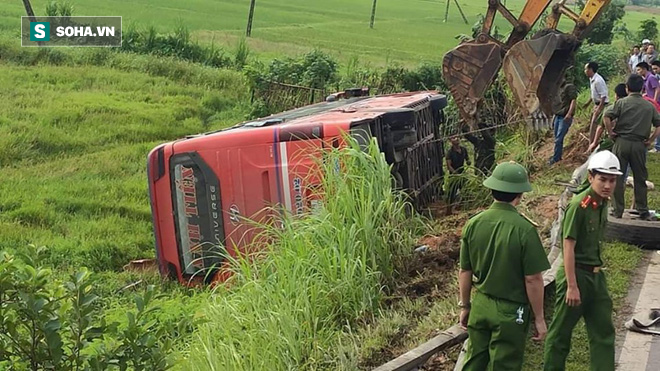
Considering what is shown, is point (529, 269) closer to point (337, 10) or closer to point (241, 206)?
point (241, 206)

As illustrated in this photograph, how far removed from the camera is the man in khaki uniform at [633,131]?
9062 millimetres

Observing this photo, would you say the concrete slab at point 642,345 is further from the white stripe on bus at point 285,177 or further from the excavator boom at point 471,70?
the excavator boom at point 471,70

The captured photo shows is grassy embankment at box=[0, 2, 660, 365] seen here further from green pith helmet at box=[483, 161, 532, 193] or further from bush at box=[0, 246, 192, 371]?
bush at box=[0, 246, 192, 371]

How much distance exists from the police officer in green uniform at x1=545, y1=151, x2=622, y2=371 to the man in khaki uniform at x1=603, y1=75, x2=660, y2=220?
387cm

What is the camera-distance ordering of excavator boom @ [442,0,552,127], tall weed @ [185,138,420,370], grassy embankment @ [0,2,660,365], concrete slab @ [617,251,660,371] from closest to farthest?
tall weed @ [185,138,420,370], concrete slab @ [617,251,660,371], grassy embankment @ [0,2,660,365], excavator boom @ [442,0,552,127]

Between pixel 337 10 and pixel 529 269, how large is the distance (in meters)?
60.8

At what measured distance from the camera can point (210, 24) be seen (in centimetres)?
4331

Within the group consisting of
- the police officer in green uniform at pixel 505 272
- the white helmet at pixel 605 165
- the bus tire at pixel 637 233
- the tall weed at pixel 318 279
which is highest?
the white helmet at pixel 605 165

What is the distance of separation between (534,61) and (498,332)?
26.5ft

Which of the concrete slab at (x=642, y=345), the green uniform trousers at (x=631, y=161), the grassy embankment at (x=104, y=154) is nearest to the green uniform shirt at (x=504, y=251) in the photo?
the grassy embankment at (x=104, y=154)

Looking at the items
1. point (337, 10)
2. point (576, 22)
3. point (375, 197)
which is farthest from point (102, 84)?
point (337, 10)

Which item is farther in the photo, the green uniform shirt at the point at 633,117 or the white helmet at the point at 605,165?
the green uniform shirt at the point at 633,117

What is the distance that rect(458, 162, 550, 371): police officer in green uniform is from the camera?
186 inches

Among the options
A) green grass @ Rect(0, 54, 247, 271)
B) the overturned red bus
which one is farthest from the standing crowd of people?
green grass @ Rect(0, 54, 247, 271)
